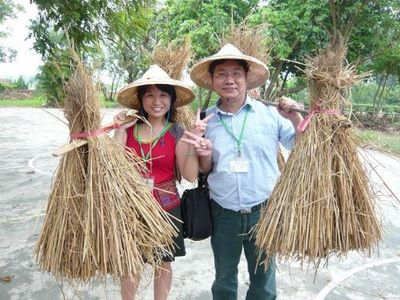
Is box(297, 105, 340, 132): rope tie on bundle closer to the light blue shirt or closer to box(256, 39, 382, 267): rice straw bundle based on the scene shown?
box(256, 39, 382, 267): rice straw bundle

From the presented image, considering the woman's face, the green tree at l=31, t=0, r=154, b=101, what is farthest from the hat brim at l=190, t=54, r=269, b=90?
the green tree at l=31, t=0, r=154, b=101

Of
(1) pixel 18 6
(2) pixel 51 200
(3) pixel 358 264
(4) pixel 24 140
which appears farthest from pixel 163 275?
(1) pixel 18 6

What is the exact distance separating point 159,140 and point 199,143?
0.21m

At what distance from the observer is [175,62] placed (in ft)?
7.38

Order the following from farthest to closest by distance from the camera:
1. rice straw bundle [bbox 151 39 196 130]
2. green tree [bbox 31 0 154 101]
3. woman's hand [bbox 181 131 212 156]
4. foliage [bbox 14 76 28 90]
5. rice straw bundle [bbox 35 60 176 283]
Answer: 1. foliage [bbox 14 76 28 90]
2. green tree [bbox 31 0 154 101]
3. rice straw bundle [bbox 151 39 196 130]
4. woman's hand [bbox 181 131 212 156]
5. rice straw bundle [bbox 35 60 176 283]

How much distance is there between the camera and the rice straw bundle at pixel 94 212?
1.40 m

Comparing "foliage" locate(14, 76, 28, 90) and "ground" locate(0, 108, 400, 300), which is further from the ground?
"foliage" locate(14, 76, 28, 90)

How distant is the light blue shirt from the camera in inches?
66.1

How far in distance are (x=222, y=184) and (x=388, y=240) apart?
7.68ft

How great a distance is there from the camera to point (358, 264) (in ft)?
9.35

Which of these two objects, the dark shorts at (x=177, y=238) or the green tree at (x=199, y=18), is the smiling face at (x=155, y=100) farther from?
the green tree at (x=199, y=18)

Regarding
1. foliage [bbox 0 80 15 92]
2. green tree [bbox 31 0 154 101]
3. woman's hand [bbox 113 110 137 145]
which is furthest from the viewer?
foliage [bbox 0 80 15 92]

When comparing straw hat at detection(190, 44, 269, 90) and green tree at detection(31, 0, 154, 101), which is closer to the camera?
straw hat at detection(190, 44, 269, 90)

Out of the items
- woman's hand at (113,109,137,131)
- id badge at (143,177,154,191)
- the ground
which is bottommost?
the ground
